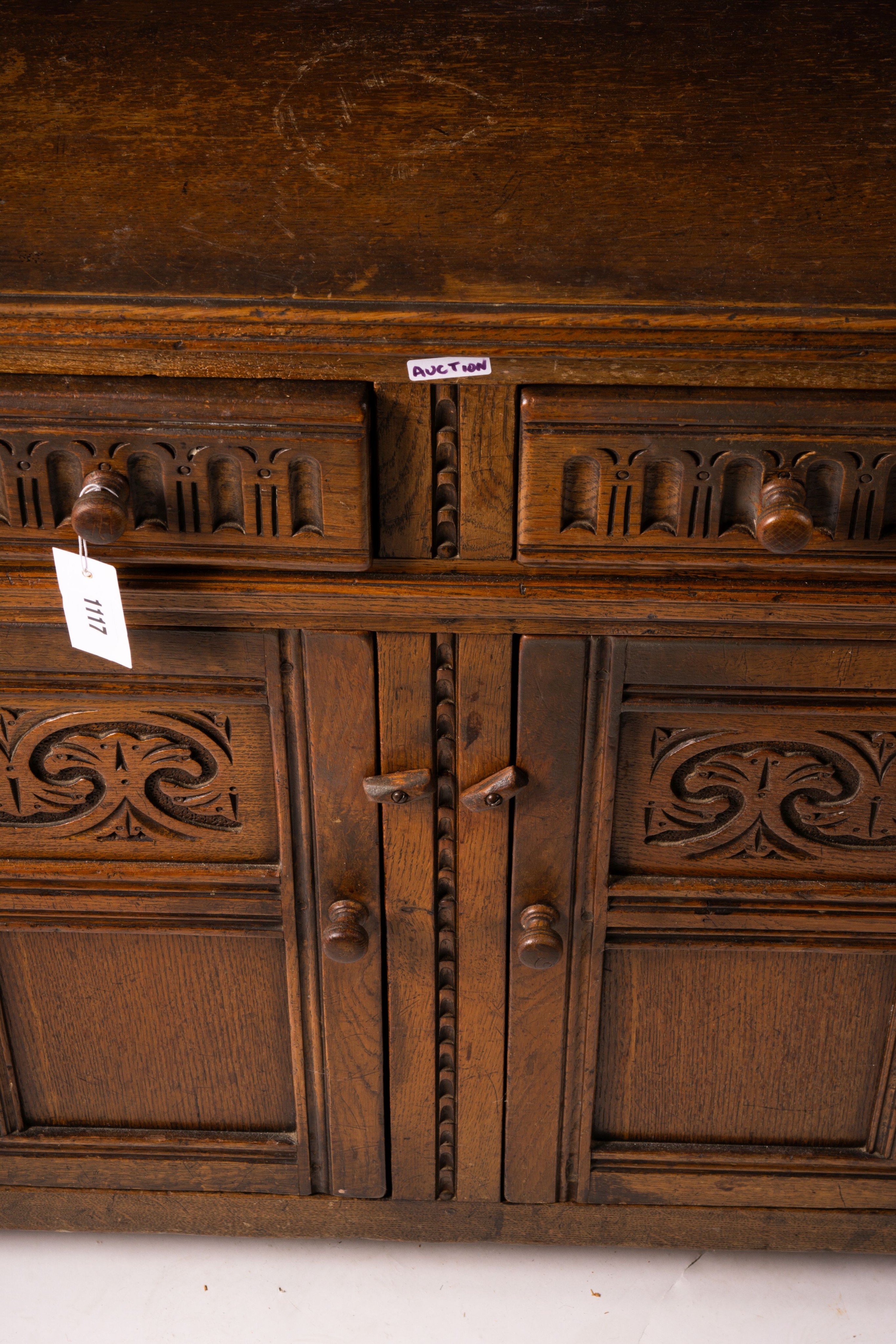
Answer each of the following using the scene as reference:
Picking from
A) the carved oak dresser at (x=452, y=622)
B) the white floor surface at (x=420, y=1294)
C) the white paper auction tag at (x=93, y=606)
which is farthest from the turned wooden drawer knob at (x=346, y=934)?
the white floor surface at (x=420, y=1294)

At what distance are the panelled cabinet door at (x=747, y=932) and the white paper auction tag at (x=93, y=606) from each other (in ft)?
1.29

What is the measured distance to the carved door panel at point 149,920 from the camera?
952mm

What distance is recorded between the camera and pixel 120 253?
835 mm

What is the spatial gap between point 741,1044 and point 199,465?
2.40 feet

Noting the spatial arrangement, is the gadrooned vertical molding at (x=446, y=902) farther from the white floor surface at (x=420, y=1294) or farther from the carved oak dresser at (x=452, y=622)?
the white floor surface at (x=420, y=1294)

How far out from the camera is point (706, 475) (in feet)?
2.70

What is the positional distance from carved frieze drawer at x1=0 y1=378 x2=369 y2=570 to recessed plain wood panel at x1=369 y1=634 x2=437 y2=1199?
0.11 m

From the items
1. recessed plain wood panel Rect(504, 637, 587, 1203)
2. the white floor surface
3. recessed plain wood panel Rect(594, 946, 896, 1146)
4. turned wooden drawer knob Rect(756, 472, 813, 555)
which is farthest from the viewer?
the white floor surface

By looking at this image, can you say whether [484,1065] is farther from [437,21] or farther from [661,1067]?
[437,21]

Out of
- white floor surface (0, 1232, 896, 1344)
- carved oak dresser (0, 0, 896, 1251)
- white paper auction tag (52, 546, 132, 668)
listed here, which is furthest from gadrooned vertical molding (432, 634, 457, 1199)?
white paper auction tag (52, 546, 132, 668)

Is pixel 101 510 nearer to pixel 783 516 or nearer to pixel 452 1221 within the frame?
pixel 783 516

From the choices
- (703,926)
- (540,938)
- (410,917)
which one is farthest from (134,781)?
(703,926)

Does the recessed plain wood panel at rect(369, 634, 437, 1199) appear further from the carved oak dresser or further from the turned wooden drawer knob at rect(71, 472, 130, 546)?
the turned wooden drawer knob at rect(71, 472, 130, 546)

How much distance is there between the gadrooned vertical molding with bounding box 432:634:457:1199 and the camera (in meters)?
0.94
